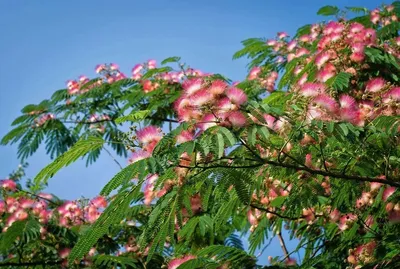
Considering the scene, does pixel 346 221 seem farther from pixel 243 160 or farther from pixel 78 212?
pixel 78 212

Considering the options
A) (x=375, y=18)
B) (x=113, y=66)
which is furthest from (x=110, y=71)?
(x=375, y=18)

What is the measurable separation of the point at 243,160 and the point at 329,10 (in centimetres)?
364

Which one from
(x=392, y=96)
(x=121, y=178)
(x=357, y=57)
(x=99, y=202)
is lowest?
(x=121, y=178)

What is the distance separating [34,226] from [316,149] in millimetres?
2296

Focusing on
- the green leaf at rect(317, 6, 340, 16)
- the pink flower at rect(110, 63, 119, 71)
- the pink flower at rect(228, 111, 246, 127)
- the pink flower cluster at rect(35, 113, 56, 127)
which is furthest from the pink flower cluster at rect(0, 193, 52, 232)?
the green leaf at rect(317, 6, 340, 16)

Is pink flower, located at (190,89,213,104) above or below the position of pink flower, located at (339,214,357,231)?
above

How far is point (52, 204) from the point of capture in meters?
5.57

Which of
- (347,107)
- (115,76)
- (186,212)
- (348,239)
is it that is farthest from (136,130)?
(115,76)

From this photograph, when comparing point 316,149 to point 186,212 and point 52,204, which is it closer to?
point 186,212

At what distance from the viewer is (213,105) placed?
2.41 m

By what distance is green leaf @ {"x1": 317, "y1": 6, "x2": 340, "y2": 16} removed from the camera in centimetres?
567

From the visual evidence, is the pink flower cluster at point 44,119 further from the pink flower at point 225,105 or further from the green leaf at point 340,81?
the pink flower at point 225,105

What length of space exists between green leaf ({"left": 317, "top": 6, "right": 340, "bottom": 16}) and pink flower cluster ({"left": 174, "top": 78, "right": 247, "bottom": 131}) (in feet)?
11.5

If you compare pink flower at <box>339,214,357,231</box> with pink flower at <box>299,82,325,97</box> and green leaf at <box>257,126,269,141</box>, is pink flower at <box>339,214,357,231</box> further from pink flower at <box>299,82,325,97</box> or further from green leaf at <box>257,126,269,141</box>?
green leaf at <box>257,126,269,141</box>
